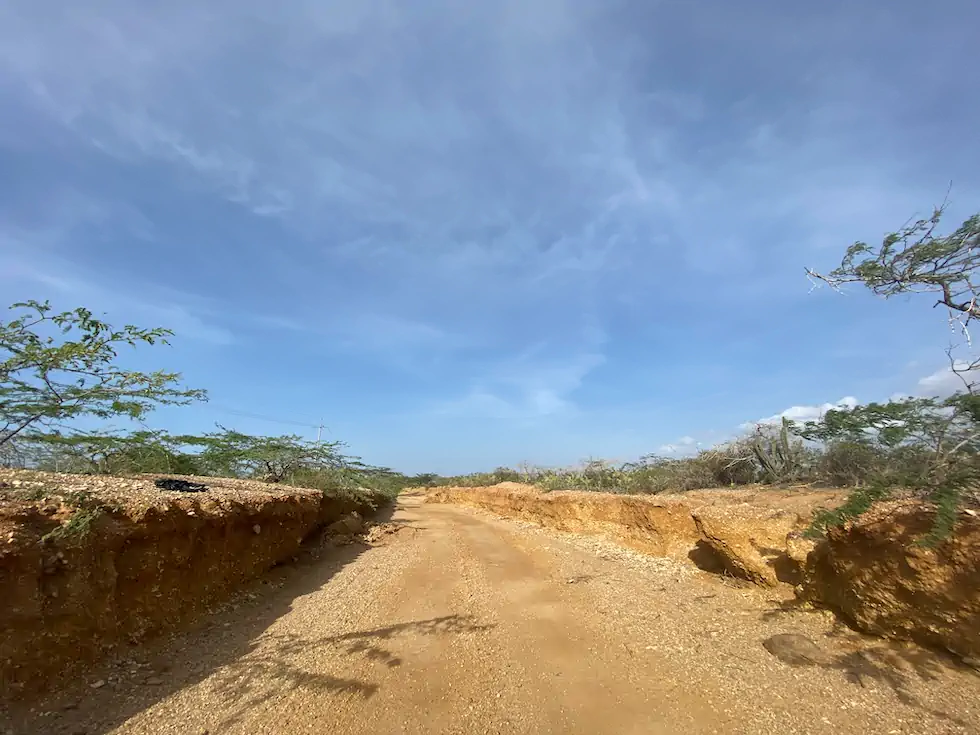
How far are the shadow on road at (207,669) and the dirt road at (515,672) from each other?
0.02 metres

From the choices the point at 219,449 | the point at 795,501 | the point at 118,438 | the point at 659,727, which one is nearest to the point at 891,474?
the point at 659,727

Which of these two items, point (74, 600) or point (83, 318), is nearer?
point (74, 600)

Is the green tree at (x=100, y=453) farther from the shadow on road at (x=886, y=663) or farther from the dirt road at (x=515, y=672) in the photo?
the shadow on road at (x=886, y=663)

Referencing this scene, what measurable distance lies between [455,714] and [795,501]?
736cm

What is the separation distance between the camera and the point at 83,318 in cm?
463

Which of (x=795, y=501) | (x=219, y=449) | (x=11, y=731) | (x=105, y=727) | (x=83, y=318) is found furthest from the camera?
(x=219, y=449)

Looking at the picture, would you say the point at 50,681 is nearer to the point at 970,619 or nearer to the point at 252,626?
the point at 252,626

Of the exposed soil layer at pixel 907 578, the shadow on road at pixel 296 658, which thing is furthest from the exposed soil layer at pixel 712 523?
the shadow on road at pixel 296 658

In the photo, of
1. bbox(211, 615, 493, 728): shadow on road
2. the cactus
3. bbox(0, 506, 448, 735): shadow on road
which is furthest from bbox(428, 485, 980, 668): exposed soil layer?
bbox(0, 506, 448, 735): shadow on road

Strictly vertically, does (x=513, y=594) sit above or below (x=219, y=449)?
below

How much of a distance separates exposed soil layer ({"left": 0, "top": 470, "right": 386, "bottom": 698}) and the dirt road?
289 mm

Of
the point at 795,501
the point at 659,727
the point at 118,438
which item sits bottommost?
the point at 659,727

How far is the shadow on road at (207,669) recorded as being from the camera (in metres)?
3.53

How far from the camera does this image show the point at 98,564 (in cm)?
428
